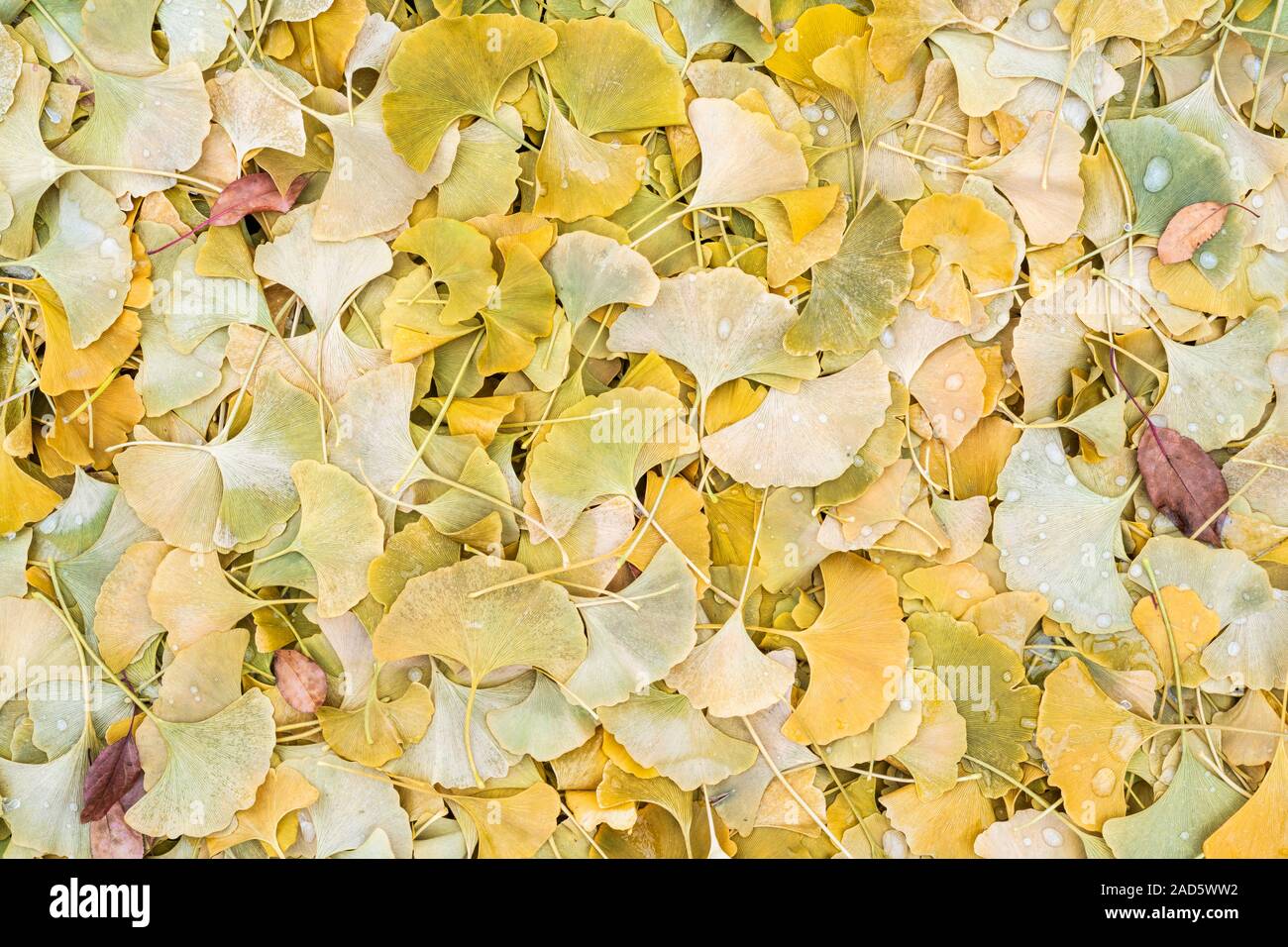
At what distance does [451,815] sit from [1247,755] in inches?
19.9

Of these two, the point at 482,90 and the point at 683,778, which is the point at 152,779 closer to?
the point at 683,778

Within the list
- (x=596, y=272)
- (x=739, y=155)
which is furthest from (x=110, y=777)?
(x=739, y=155)

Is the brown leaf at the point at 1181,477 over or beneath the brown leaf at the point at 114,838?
over

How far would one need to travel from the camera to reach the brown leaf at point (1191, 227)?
46cm

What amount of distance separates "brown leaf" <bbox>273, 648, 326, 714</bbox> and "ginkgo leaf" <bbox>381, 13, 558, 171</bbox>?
31cm

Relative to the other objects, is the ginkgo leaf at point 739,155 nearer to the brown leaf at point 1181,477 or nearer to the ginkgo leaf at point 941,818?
the brown leaf at point 1181,477

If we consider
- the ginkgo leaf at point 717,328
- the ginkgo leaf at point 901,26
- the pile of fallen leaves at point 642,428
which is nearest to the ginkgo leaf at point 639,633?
the pile of fallen leaves at point 642,428

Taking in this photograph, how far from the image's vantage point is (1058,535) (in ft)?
1.56

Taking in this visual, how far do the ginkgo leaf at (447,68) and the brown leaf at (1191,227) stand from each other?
1.26 ft

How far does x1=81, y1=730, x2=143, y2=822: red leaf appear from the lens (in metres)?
0.46

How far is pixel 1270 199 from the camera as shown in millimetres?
471

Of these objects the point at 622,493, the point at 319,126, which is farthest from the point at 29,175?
the point at 622,493

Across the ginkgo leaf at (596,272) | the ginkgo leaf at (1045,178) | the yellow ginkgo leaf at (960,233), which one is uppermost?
the ginkgo leaf at (1045,178)

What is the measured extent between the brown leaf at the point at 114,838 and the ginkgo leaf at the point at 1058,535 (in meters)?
0.57
